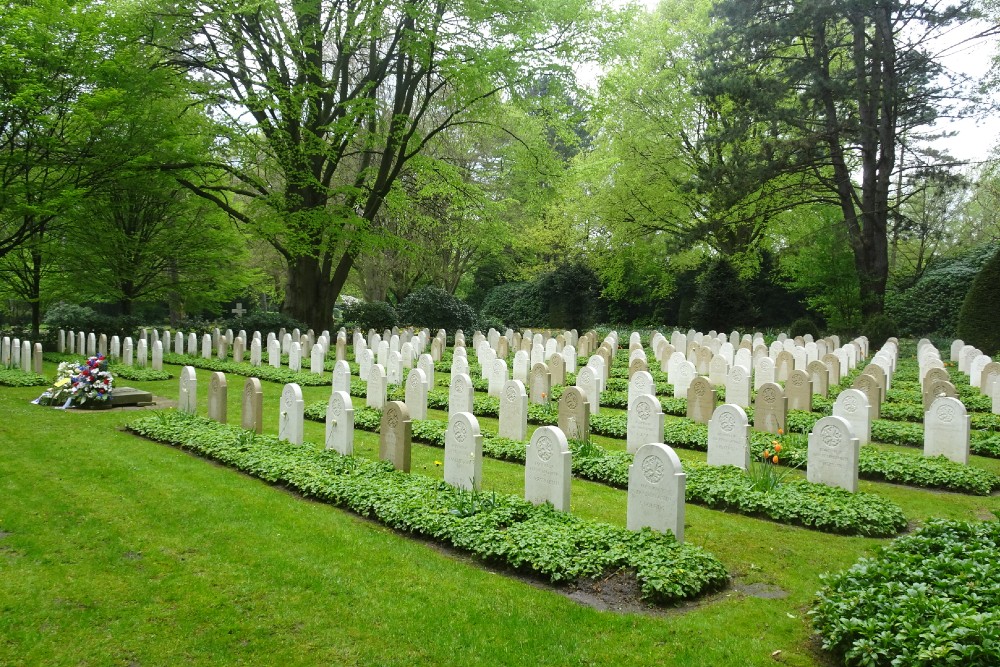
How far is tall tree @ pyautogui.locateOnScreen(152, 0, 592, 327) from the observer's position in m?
20.7

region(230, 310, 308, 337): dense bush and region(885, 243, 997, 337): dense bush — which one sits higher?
region(885, 243, 997, 337): dense bush

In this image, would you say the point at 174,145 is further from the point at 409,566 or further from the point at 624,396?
A: the point at 409,566

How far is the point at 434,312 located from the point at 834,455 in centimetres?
2180

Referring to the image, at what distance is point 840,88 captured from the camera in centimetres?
2188

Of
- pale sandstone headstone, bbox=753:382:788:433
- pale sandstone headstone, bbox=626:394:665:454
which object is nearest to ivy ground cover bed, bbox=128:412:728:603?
pale sandstone headstone, bbox=626:394:665:454

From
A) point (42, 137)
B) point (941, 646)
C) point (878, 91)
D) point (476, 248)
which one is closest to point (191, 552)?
point (941, 646)

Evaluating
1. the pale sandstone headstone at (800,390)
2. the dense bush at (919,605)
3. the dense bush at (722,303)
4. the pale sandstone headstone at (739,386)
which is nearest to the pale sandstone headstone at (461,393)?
the pale sandstone headstone at (739,386)

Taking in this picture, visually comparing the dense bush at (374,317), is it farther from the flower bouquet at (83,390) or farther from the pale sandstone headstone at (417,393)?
the pale sandstone headstone at (417,393)

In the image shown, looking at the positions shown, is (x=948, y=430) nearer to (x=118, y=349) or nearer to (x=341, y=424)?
(x=341, y=424)

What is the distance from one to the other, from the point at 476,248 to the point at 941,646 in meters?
32.9

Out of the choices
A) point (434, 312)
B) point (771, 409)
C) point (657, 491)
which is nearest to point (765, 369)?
point (771, 409)

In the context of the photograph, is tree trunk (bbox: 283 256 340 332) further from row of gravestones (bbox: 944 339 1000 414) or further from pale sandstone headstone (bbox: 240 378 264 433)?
row of gravestones (bbox: 944 339 1000 414)

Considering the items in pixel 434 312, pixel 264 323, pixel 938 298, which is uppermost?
pixel 938 298

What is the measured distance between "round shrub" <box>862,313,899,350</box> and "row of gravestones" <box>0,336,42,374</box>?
2457 cm
